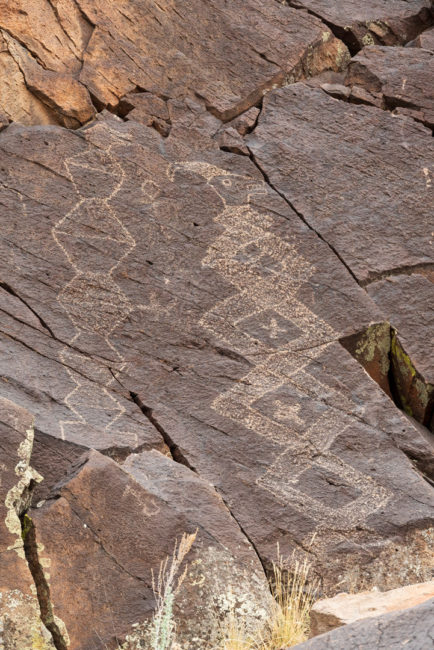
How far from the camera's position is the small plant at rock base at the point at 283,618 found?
4.28 m

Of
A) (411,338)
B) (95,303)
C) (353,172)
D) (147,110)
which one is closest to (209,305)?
(95,303)

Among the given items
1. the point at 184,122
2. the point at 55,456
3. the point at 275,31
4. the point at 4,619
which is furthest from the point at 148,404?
the point at 275,31

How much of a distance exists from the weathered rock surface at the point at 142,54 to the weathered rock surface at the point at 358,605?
3.86 meters

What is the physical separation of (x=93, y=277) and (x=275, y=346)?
1.21m

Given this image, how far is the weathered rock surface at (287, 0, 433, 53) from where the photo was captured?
729cm

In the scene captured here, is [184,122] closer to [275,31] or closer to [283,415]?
[275,31]

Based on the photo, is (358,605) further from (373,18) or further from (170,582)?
(373,18)

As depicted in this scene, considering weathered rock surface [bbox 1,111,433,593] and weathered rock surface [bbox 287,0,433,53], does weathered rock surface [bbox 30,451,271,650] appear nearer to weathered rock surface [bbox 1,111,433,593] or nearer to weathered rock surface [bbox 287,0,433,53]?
weathered rock surface [bbox 1,111,433,593]

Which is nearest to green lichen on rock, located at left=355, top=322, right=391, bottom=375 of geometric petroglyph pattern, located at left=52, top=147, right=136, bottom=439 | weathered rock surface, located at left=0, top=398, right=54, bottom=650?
geometric petroglyph pattern, located at left=52, top=147, right=136, bottom=439

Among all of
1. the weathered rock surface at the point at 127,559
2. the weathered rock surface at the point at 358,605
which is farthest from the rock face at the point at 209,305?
the weathered rock surface at the point at 358,605

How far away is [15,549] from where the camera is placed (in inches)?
165

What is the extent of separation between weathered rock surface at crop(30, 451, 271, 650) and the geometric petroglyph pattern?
1.92 feet

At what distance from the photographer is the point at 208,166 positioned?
620 centimetres

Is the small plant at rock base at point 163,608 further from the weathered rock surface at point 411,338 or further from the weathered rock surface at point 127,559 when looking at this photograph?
the weathered rock surface at point 411,338
